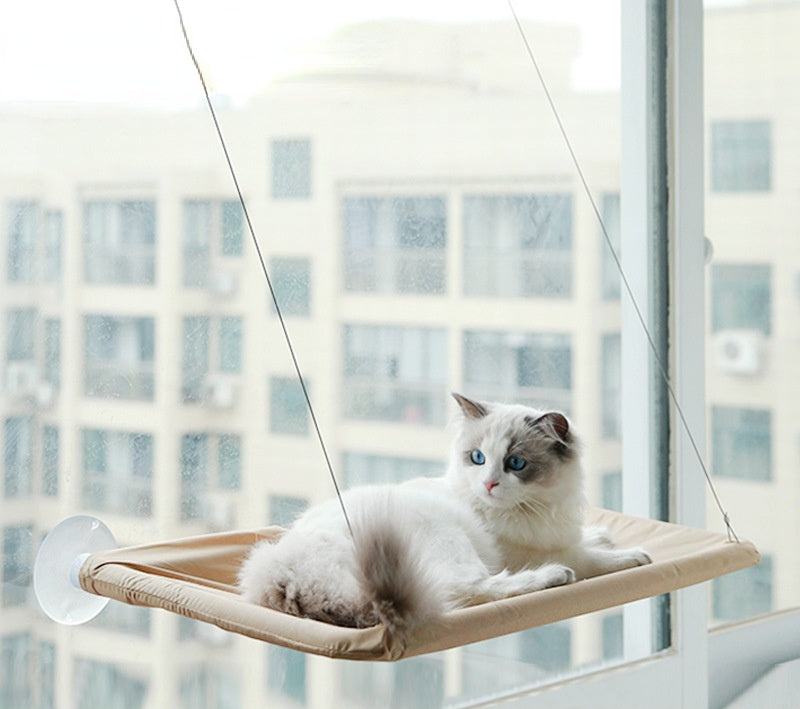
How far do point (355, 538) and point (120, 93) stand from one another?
3.10 feet

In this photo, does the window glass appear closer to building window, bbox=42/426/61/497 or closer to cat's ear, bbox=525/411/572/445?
cat's ear, bbox=525/411/572/445

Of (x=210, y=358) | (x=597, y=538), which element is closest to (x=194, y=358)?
(x=210, y=358)

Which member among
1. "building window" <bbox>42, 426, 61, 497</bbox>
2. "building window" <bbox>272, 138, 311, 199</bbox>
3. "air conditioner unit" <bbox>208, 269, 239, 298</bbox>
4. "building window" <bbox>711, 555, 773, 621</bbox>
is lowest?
"building window" <bbox>711, 555, 773, 621</bbox>

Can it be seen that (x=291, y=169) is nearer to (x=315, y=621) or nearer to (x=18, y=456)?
(x=18, y=456)

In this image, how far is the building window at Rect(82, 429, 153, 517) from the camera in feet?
5.73

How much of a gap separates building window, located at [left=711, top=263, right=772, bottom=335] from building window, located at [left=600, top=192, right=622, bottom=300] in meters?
0.25

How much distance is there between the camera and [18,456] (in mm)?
1668

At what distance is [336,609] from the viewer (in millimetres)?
1188

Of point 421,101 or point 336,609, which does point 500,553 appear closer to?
point 336,609

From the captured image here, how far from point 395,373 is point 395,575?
1.14m

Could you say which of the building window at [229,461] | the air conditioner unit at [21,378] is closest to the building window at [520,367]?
the building window at [229,461]

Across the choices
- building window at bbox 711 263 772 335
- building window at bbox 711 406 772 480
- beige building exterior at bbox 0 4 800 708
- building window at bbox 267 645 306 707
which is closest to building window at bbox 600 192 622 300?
beige building exterior at bbox 0 4 800 708

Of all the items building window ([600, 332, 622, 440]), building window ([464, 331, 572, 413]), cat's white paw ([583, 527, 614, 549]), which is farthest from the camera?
building window ([600, 332, 622, 440])

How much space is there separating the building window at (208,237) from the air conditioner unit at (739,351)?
3.86ft
